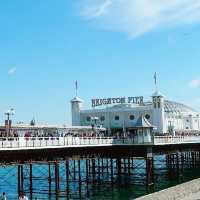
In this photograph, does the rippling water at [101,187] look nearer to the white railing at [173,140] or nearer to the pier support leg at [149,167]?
the pier support leg at [149,167]

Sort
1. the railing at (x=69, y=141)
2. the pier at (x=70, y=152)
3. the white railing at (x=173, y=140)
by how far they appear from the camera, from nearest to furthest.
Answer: the railing at (x=69, y=141), the pier at (x=70, y=152), the white railing at (x=173, y=140)

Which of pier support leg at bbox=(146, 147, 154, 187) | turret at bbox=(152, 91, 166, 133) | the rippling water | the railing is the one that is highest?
turret at bbox=(152, 91, 166, 133)

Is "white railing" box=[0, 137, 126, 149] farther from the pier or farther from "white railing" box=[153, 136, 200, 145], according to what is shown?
"white railing" box=[153, 136, 200, 145]

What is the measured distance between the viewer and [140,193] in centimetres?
5022

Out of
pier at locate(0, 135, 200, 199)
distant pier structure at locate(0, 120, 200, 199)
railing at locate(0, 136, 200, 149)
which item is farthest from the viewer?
distant pier structure at locate(0, 120, 200, 199)

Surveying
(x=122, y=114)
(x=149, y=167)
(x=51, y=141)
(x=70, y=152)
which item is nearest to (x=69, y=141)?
(x=51, y=141)

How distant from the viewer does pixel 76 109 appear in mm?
87938

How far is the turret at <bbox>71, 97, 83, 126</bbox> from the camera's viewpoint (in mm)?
87500

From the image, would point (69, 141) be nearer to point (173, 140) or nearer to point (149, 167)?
point (149, 167)

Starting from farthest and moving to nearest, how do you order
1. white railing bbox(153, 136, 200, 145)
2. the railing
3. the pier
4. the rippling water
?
1. white railing bbox(153, 136, 200, 145)
2. the rippling water
3. the pier
4. the railing

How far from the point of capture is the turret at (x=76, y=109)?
287 feet

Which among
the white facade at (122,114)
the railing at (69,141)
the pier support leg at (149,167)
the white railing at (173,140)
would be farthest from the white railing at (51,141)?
the white facade at (122,114)


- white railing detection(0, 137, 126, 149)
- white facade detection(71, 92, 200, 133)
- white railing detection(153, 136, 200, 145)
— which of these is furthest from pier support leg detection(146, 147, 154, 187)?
white facade detection(71, 92, 200, 133)

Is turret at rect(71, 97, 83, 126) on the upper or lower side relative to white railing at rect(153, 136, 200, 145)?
upper
